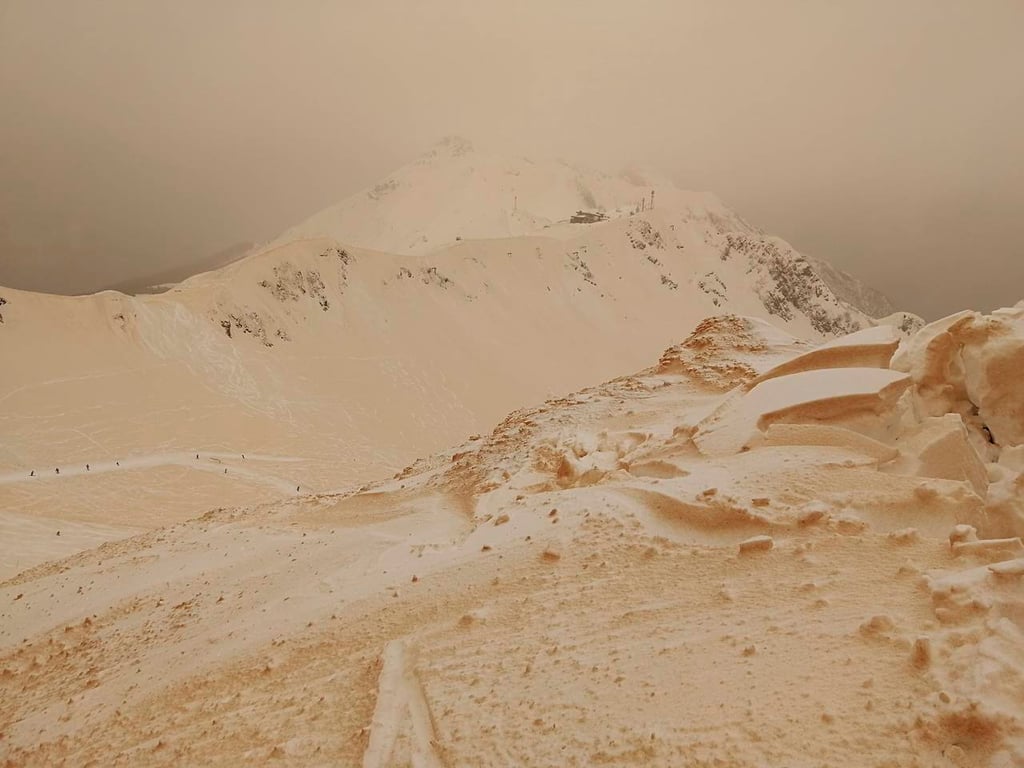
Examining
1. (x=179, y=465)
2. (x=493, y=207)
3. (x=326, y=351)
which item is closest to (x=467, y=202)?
(x=493, y=207)

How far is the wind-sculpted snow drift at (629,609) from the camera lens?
262 cm

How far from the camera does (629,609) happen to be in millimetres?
3514

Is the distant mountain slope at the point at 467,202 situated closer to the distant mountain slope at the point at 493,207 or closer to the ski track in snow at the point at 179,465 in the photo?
the distant mountain slope at the point at 493,207

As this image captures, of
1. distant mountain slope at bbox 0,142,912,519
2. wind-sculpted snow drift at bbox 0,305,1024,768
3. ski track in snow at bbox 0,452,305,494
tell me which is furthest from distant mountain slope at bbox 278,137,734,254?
wind-sculpted snow drift at bbox 0,305,1024,768

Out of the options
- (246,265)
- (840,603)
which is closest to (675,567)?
(840,603)

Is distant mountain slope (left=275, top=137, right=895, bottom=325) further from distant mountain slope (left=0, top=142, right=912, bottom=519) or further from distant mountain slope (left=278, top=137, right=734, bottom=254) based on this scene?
distant mountain slope (left=0, top=142, right=912, bottom=519)

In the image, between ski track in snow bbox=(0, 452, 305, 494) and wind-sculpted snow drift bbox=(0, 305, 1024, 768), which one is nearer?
wind-sculpted snow drift bbox=(0, 305, 1024, 768)

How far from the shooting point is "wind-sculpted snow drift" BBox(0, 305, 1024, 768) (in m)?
2.62

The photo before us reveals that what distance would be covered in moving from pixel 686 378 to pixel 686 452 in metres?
3.05

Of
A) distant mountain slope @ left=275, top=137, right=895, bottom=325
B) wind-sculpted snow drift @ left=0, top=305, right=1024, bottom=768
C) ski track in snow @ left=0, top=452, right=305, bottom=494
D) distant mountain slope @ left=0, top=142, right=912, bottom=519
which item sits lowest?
wind-sculpted snow drift @ left=0, top=305, right=1024, bottom=768

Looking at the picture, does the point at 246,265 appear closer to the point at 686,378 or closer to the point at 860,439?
the point at 686,378

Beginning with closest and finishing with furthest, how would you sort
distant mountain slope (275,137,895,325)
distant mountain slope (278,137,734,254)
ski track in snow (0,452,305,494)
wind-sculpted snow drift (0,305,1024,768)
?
1. wind-sculpted snow drift (0,305,1024,768)
2. ski track in snow (0,452,305,494)
3. distant mountain slope (275,137,895,325)
4. distant mountain slope (278,137,734,254)

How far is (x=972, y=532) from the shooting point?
11.3 ft

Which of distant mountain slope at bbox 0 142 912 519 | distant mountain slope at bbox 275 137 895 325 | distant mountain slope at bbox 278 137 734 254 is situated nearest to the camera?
distant mountain slope at bbox 0 142 912 519
